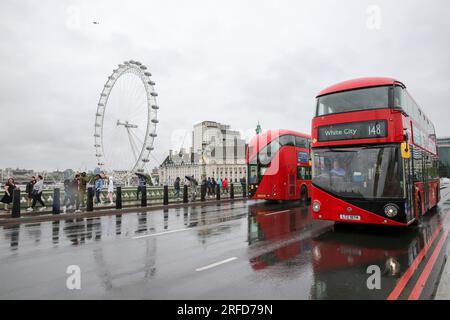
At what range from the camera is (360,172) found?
855cm

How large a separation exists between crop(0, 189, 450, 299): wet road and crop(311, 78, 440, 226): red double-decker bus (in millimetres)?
759

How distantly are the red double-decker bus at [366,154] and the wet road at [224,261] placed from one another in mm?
759

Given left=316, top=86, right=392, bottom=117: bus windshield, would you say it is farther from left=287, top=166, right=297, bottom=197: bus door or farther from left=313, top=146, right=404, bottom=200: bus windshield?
left=287, top=166, right=297, bottom=197: bus door

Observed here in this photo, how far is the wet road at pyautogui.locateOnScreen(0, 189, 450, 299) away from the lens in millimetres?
4535

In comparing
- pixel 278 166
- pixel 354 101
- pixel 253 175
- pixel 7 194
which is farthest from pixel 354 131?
pixel 7 194

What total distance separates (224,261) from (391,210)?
4735 mm

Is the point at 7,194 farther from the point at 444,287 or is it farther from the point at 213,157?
the point at 213,157

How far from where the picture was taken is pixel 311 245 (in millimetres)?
7621

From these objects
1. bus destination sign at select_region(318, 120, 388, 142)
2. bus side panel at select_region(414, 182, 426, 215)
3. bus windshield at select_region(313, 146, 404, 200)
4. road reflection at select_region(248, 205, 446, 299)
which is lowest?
road reflection at select_region(248, 205, 446, 299)

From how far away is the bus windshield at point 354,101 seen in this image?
27.9 ft

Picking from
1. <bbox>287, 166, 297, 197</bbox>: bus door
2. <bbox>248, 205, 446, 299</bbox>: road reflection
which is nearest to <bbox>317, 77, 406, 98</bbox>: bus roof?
<bbox>248, 205, 446, 299</bbox>: road reflection
